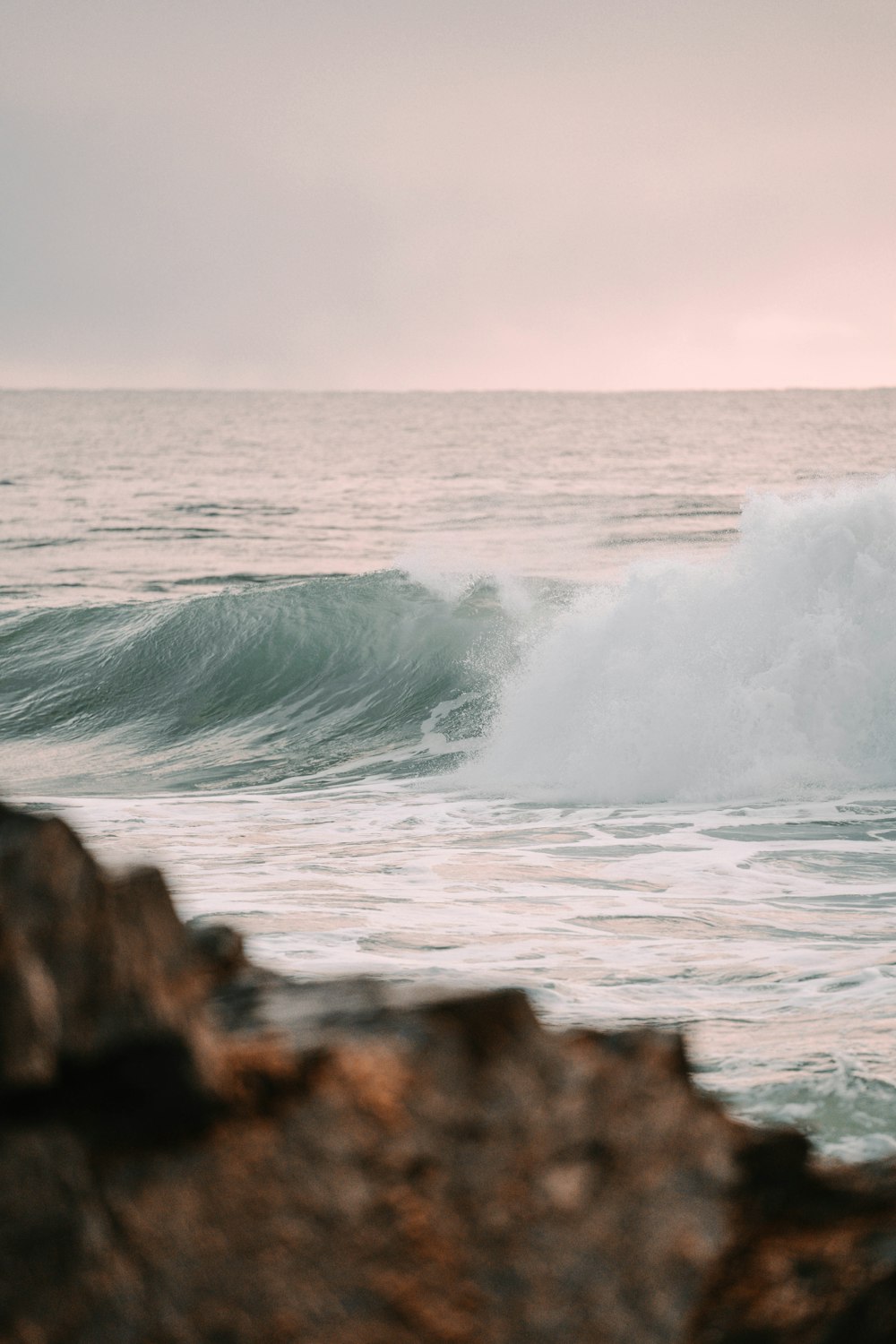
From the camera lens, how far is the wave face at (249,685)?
36.7ft

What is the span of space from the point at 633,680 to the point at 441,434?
48285mm

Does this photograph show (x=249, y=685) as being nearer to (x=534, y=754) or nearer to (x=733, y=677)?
(x=534, y=754)

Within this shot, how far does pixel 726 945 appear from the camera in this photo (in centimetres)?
521

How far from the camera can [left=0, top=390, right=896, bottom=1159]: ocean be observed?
189 inches

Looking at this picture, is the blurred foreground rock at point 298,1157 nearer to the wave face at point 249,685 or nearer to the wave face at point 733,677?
the wave face at point 733,677

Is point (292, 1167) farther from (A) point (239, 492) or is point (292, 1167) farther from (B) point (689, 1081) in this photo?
(A) point (239, 492)

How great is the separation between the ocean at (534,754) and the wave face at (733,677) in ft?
0.09

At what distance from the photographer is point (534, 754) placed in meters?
9.91

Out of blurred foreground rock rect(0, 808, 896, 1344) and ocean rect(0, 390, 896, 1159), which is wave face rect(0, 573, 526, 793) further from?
blurred foreground rock rect(0, 808, 896, 1344)

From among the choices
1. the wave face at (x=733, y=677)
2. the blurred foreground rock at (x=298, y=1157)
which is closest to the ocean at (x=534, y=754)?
the wave face at (x=733, y=677)

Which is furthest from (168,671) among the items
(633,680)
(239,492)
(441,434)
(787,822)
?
(441,434)

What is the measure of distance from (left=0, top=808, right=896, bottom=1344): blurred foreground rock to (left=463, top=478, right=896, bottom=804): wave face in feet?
22.8

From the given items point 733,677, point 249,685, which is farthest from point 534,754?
point 249,685

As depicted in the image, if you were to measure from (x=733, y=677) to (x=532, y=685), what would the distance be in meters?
1.76
